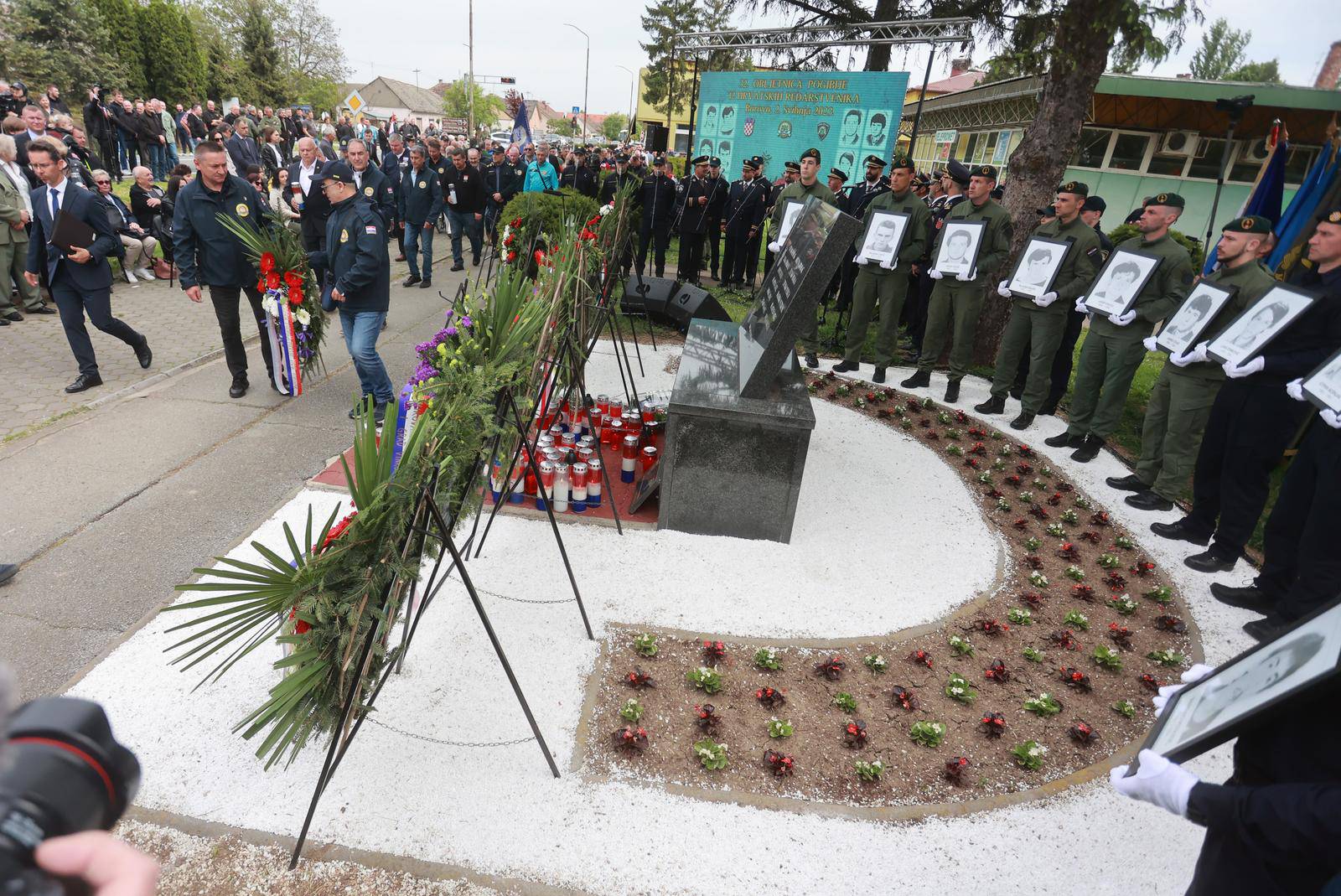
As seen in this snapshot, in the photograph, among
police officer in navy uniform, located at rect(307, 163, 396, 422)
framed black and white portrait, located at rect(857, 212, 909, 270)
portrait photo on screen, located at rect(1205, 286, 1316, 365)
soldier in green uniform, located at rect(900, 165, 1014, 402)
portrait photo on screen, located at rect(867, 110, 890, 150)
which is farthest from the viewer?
portrait photo on screen, located at rect(867, 110, 890, 150)

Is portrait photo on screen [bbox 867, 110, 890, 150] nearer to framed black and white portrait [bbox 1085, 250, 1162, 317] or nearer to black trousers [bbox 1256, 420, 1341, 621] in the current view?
framed black and white portrait [bbox 1085, 250, 1162, 317]

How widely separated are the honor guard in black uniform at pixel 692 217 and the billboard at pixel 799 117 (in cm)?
230

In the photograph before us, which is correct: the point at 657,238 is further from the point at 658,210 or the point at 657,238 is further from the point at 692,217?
the point at 692,217

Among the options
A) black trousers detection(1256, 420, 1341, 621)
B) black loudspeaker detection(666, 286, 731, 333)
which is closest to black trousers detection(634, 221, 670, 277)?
black loudspeaker detection(666, 286, 731, 333)

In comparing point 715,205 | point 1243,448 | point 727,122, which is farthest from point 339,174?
point 727,122

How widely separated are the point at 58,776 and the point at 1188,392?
21.8ft

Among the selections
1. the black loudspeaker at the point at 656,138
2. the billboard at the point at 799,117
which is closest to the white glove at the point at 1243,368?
the billboard at the point at 799,117

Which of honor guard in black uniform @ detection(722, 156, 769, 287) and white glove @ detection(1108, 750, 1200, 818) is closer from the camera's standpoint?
white glove @ detection(1108, 750, 1200, 818)

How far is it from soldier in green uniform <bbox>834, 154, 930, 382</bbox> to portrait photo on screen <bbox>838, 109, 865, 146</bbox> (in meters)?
5.66

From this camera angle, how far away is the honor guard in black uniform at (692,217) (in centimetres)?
1198

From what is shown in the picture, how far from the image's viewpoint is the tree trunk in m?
7.46

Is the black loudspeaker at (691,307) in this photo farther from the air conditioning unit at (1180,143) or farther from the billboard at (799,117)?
the air conditioning unit at (1180,143)

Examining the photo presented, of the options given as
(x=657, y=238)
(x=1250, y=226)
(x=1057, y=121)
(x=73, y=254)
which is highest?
(x=1057, y=121)

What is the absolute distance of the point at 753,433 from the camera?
15.0 ft
